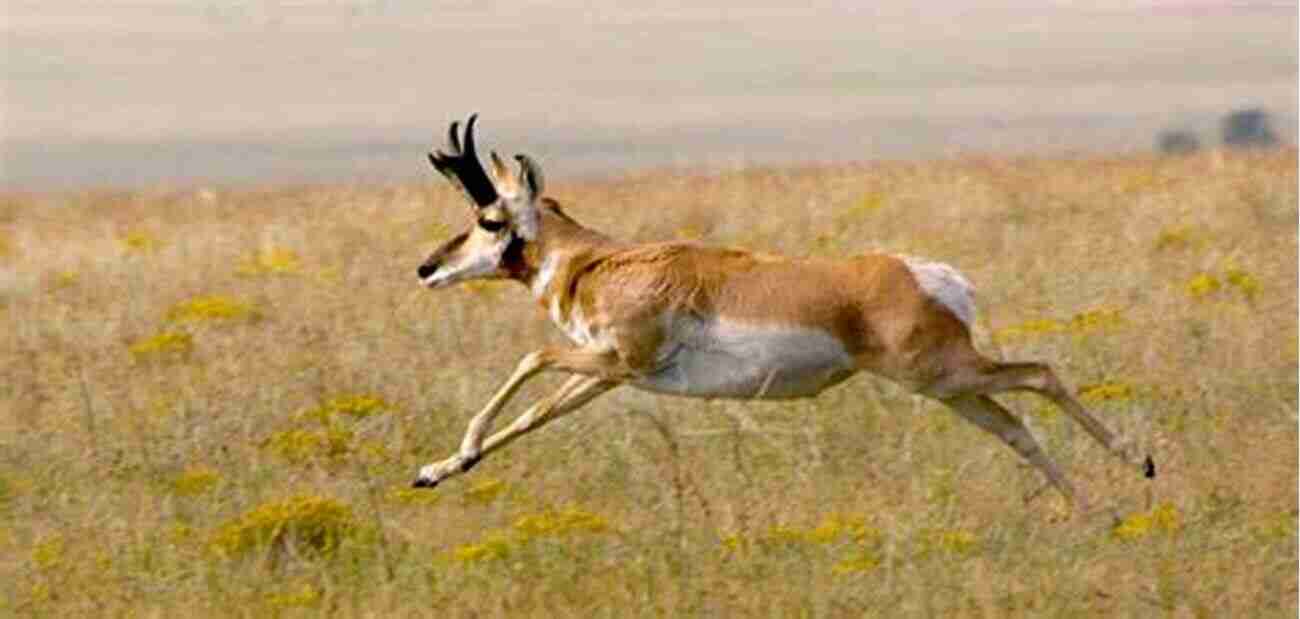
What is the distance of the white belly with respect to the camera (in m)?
11.6

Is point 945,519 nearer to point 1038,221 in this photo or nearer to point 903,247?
point 903,247

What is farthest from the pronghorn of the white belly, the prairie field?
the prairie field

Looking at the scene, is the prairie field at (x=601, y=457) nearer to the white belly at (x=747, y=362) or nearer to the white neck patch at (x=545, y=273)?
the white belly at (x=747, y=362)

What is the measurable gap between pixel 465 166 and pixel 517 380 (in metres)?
0.79

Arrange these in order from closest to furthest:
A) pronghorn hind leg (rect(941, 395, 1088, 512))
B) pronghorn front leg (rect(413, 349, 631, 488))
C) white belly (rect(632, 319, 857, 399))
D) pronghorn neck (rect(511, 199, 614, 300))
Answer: white belly (rect(632, 319, 857, 399)) → pronghorn front leg (rect(413, 349, 631, 488)) → pronghorn hind leg (rect(941, 395, 1088, 512)) → pronghorn neck (rect(511, 199, 614, 300))

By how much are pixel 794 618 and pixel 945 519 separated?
5.13ft

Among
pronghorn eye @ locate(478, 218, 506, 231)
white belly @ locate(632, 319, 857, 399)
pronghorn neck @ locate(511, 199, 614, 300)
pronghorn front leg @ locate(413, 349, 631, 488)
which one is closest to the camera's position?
white belly @ locate(632, 319, 857, 399)

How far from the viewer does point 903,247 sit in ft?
66.0

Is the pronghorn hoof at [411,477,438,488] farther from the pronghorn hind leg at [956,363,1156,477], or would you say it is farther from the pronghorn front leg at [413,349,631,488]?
the pronghorn hind leg at [956,363,1156,477]

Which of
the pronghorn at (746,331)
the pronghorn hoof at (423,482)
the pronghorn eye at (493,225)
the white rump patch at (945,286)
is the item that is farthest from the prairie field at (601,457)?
the pronghorn eye at (493,225)

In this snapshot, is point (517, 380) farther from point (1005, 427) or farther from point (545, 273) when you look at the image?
point (1005, 427)

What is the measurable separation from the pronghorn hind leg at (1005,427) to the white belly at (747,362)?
1.72 ft

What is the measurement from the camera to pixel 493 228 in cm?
1216

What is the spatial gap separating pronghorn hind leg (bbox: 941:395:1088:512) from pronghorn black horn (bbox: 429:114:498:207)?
5.82 ft
